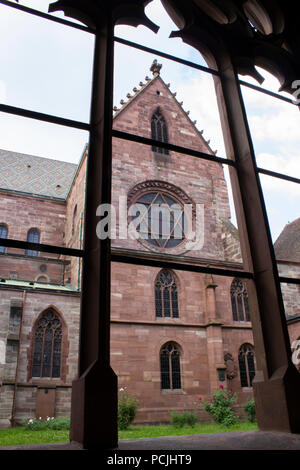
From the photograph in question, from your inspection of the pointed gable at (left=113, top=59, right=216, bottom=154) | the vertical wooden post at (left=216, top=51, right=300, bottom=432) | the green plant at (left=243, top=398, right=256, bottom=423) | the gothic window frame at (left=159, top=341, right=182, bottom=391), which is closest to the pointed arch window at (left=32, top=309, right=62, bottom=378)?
the gothic window frame at (left=159, top=341, right=182, bottom=391)

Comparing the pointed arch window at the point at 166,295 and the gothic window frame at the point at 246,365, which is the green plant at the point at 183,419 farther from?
the pointed arch window at the point at 166,295

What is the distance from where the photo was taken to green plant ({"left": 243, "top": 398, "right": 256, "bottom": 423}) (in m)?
14.4

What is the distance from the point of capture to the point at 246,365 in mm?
16641

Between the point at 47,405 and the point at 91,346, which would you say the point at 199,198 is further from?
the point at 91,346

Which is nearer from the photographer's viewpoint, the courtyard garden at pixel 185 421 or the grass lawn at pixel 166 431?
the grass lawn at pixel 166 431

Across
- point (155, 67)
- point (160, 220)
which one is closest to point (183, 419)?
point (160, 220)

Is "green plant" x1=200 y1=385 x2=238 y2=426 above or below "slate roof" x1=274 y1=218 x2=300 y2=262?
below

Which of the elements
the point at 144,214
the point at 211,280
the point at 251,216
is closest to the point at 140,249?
the point at 144,214

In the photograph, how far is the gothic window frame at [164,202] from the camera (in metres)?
18.3

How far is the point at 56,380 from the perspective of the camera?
47.8 ft

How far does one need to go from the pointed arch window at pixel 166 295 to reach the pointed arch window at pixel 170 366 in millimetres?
1343

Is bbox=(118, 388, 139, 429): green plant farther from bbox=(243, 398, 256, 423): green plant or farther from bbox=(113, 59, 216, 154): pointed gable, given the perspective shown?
bbox=(113, 59, 216, 154): pointed gable

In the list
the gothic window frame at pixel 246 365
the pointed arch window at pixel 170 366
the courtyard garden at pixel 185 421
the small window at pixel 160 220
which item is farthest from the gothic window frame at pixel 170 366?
the small window at pixel 160 220

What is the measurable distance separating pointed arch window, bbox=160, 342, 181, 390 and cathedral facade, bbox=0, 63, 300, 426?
0.13 ft
